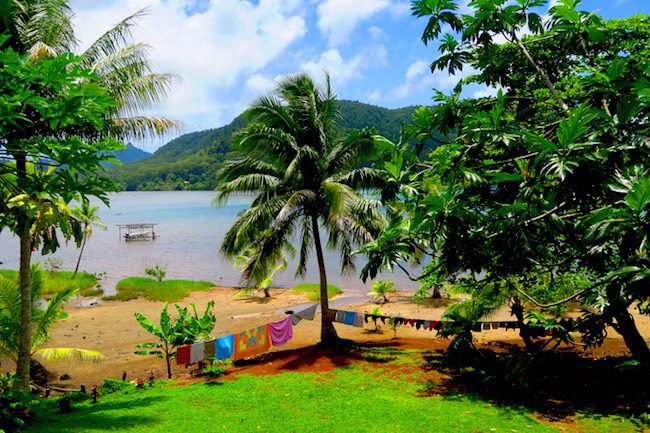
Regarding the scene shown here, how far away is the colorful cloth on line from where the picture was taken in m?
13.6

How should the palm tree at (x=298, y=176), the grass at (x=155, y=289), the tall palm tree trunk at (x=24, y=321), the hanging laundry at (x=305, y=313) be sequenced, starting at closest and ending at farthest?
the tall palm tree trunk at (x=24, y=321) < the palm tree at (x=298, y=176) < the hanging laundry at (x=305, y=313) < the grass at (x=155, y=289)

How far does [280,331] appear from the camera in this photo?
1519 cm

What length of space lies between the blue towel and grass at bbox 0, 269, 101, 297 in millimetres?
20329

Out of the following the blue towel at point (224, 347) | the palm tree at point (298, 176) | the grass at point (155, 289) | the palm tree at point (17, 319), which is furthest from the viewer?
the grass at point (155, 289)

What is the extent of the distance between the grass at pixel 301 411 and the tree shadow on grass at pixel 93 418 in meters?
0.02

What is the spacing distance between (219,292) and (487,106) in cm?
→ 2646

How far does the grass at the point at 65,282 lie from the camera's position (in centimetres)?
2945

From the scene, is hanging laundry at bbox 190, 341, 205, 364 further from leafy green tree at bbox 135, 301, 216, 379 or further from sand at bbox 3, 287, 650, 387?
sand at bbox 3, 287, 650, 387

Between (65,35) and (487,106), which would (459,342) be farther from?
(65,35)

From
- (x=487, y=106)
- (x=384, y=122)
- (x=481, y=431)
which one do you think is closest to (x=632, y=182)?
(x=487, y=106)

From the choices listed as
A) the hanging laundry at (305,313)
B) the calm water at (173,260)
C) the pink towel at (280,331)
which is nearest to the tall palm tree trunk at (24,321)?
the pink towel at (280,331)

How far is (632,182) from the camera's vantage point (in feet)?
11.0

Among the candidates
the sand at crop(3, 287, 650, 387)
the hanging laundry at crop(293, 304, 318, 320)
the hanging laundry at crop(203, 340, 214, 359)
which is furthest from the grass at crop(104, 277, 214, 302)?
the hanging laundry at crop(203, 340, 214, 359)

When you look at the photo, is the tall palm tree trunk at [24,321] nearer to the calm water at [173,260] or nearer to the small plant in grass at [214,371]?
the small plant in grass at [214,371]
